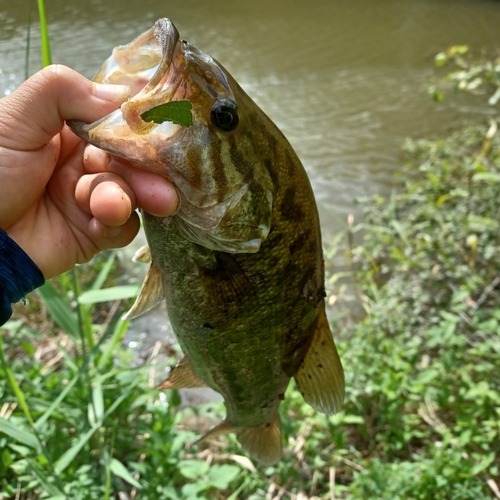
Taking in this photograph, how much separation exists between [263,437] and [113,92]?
4.88 feet

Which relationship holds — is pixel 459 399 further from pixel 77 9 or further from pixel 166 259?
pixel 77 9

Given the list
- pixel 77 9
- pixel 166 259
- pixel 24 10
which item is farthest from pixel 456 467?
pixel 77 9

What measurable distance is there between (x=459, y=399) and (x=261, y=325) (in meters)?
1.82

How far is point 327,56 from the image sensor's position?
32.4 ft

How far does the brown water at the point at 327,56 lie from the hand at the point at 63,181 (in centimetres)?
245

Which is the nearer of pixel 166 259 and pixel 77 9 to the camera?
pixel 166 259

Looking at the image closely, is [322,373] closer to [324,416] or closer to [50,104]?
[324,416]

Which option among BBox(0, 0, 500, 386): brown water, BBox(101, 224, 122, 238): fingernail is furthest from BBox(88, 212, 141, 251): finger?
BBox(0, 0, 500, 386): brown water

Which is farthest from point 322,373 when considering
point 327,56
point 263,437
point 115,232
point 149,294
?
point 327,56

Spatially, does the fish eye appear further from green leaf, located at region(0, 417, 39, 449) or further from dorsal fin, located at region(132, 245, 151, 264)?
green leaf, located at region(0, 417, 39, 449)

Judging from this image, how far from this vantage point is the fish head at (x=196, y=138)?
1.16m

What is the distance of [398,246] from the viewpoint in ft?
14.4

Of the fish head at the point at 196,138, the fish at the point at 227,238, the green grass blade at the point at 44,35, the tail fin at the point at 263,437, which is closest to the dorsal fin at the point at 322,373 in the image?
the fish at the point at 227,238

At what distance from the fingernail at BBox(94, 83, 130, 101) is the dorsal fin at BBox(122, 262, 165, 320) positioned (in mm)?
519
